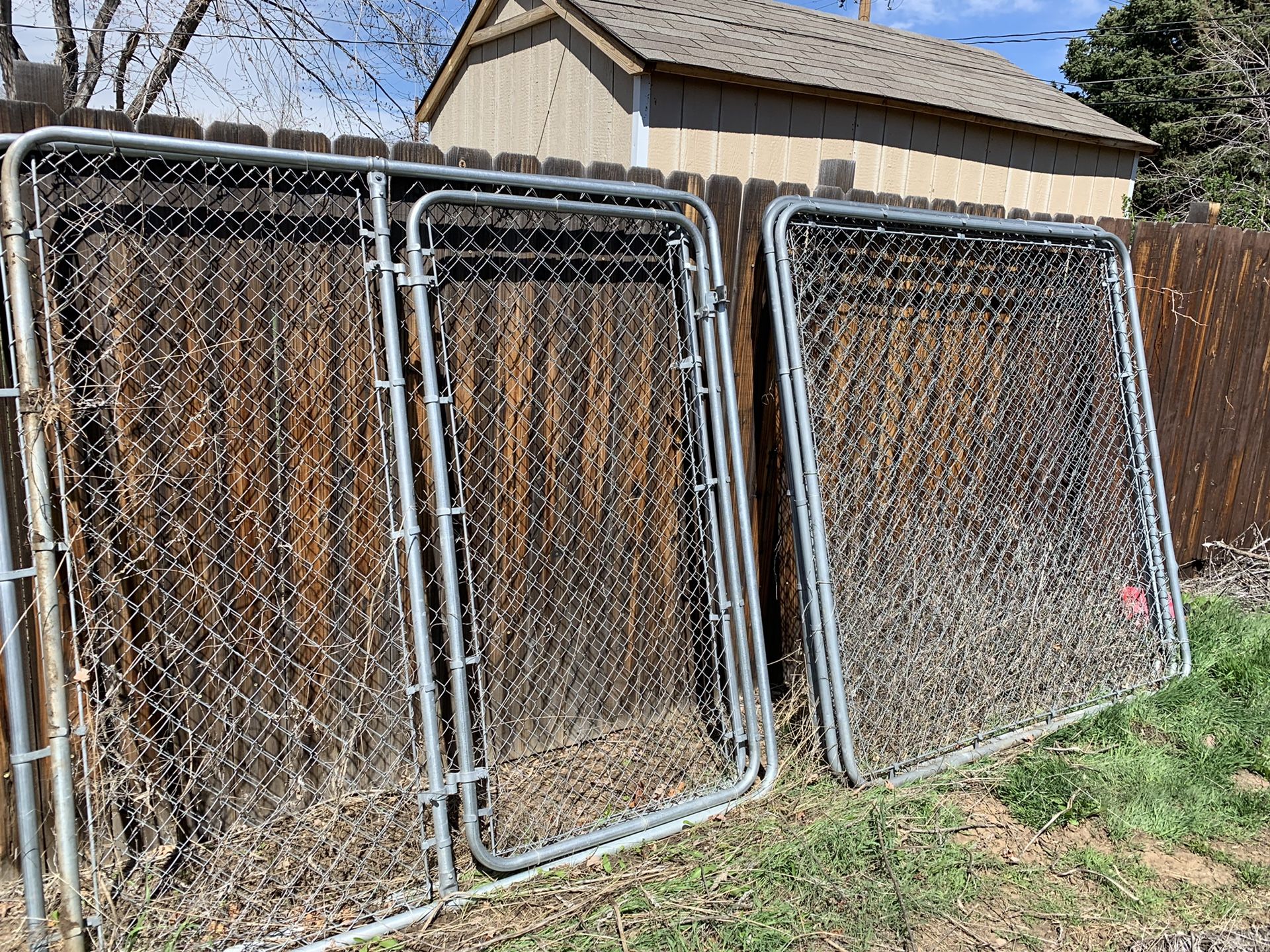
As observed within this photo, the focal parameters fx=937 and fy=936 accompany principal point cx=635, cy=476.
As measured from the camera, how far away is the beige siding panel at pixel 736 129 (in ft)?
22.0

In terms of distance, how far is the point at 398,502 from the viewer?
2.91m

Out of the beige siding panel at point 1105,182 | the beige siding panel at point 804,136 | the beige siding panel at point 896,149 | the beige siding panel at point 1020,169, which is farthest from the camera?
the beige siding panel at point 1105,182

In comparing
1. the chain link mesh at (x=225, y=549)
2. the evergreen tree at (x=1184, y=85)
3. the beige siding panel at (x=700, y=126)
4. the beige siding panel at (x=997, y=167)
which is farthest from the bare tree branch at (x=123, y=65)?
the evergreen tree at (x=1184, y=85)

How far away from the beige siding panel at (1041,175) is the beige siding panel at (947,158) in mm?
875

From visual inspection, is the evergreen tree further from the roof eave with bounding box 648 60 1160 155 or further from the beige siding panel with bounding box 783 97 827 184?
the beige siding panel with bounding box 783 97 827 184

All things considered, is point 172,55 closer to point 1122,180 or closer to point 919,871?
point 919,871

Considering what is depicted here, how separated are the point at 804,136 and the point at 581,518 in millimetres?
4932

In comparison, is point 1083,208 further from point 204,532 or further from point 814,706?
point 204,532

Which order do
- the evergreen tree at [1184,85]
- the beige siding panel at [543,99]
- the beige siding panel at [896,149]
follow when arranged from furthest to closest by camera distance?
the evergreen tree at [1184,85] → the beige siding panel at [896,149] → the beige siding panel at [543,99]

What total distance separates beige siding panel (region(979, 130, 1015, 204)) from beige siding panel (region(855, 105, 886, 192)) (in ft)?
4.07

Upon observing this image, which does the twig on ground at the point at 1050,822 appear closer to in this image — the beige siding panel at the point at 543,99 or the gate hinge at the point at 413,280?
the gate hinge at the point at 413,280

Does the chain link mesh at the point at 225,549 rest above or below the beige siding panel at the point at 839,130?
below

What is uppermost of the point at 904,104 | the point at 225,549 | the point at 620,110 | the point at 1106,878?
the point at 904,104

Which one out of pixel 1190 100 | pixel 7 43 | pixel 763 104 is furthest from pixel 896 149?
pixel 1190 100
